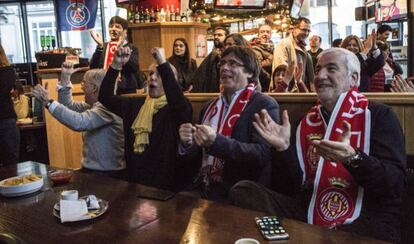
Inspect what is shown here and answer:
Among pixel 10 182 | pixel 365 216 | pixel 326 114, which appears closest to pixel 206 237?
pixel 365 216

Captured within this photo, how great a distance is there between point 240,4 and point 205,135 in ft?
12.7

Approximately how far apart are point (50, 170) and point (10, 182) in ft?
1.15

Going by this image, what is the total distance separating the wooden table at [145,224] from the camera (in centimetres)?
130

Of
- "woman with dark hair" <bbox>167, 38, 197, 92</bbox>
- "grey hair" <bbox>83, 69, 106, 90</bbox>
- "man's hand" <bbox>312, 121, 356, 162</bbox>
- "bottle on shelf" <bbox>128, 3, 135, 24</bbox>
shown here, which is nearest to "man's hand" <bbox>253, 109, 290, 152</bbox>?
"man's hand" <bbox>312, 121, 356, 162</bbox>

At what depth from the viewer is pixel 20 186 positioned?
1821 millimetres

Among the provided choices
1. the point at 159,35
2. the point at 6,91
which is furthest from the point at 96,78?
the point at 159,35

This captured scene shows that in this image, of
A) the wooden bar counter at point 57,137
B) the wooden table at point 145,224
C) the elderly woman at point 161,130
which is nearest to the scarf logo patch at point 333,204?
the wooden table at point 145,224

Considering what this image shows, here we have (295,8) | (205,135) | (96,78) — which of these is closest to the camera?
(205,135)

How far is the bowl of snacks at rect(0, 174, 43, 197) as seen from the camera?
1.81 meters

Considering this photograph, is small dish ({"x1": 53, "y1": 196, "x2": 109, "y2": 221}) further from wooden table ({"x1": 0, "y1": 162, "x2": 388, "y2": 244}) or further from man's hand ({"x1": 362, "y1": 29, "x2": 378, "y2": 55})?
man's hand ({"x1": 362, "y1": 29, "x2": 378, "y2": 55})

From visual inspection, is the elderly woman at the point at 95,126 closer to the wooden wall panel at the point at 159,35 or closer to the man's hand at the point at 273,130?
the man's hand at the point at 273,130

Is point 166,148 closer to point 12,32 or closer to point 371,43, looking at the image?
point 371,43

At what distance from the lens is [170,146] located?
2.51 m

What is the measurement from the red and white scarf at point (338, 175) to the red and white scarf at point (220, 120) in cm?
47
